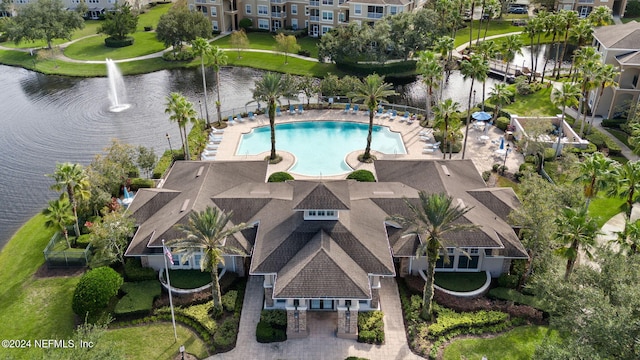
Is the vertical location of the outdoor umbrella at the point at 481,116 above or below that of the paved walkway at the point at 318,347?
above

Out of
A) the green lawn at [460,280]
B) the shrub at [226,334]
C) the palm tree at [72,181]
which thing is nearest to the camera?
the shrub at [226,334]

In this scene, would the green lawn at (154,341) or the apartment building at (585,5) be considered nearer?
the green lawn at (154,341)

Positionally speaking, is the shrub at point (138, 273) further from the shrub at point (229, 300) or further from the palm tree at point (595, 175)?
the palm tree at point (595, 175)

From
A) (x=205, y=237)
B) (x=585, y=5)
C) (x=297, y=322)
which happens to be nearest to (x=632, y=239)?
(x=297, y=322)

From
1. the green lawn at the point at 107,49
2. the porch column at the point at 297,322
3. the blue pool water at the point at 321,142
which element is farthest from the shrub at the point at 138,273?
the green lawn at the point at 107,49

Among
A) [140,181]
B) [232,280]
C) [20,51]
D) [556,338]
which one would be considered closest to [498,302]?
[556,338]

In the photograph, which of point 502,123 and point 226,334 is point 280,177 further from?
point 502,123

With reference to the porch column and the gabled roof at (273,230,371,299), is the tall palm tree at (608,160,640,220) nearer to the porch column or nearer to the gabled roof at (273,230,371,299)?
the gabled roof at (273,230,371,299)
